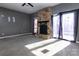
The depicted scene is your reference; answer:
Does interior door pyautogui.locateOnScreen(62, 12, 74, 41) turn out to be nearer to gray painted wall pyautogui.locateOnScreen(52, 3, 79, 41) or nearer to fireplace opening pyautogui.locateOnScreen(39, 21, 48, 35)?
gray painted wall pyautogui.locateOnScreen(52, 3, 79, 41)

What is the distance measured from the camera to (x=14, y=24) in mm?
9875

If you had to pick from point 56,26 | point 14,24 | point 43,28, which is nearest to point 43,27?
point 43,28

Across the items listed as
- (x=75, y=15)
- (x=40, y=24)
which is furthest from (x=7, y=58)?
(x=40, y=24)

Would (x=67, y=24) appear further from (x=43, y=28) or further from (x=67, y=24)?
(x=43, y=28)

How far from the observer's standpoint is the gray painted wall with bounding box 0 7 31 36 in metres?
8.53

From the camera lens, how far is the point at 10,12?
9344 millimetres

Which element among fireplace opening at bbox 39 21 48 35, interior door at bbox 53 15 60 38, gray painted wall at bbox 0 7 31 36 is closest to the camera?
interior door at bbox 53 15 60 38

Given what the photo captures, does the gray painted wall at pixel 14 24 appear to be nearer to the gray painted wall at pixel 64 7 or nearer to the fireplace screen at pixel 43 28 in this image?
the fireplace screen at pixel 43 28

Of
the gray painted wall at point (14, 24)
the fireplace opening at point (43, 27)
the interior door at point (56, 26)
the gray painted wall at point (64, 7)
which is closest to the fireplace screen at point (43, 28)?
the fireplace opening at point (43, 27)

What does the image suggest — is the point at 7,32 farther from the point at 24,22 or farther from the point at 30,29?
the point at 30,29

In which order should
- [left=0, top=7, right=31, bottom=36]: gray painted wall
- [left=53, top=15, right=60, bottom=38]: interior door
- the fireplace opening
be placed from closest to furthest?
1. [left=53, top=15, right=60, bottom=38]: interior door
2. the fireplace opening
3. [left=0, top=7, right=31, bottom=36]: gray painted wall

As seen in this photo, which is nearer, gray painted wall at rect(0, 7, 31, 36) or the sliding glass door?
the sliding glass door

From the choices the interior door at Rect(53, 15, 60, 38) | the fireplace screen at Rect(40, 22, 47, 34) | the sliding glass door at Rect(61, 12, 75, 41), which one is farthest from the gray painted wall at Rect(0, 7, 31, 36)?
the sliding glass door at Rect(61, 12, 75, 41)

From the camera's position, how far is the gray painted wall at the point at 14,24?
8531 mm
